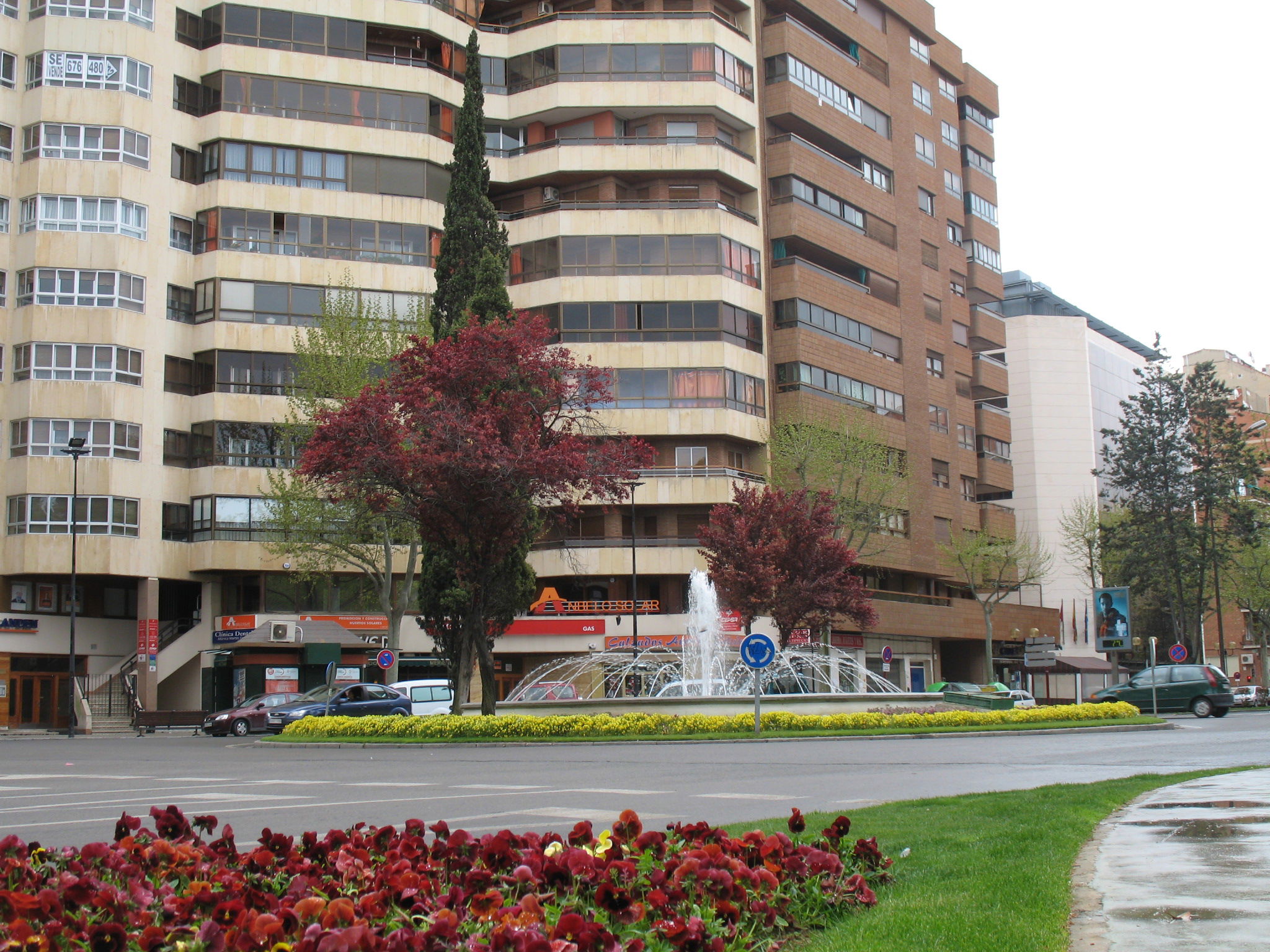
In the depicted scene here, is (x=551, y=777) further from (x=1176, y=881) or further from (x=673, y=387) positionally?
(x=673, y=387)

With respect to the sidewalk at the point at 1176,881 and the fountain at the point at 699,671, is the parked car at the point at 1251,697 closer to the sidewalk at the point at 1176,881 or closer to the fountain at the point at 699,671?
the fountain at the point at 699,671

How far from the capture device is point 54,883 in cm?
591

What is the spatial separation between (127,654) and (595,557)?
19.2 m

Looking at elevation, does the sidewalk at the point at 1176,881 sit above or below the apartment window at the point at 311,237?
below

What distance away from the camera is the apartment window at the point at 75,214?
51.6 m

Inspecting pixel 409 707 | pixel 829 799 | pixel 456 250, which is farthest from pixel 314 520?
pixel 829 799

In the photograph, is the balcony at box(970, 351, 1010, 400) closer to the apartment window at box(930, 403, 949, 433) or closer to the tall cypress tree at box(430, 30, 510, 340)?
the apartment window at box(930, 403, 949, 433)

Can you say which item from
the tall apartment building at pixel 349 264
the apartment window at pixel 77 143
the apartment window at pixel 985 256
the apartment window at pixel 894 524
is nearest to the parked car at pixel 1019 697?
the tall apartment building at pixel 349 264

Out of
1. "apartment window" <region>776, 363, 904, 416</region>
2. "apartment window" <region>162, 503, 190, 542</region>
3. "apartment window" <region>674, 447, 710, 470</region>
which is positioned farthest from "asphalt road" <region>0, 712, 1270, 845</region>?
"apartment window" <region>776, 363, 904, 416</region>

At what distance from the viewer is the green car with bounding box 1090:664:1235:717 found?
134 ft

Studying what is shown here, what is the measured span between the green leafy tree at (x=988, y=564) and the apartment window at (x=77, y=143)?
143 feet

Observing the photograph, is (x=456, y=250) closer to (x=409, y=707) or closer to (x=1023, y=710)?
(x=409, y=707)

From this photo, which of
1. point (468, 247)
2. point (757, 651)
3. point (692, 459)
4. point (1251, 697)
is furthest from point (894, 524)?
point (757, 651)

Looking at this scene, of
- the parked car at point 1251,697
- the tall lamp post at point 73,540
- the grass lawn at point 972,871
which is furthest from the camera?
the parked car at point 1251,697
